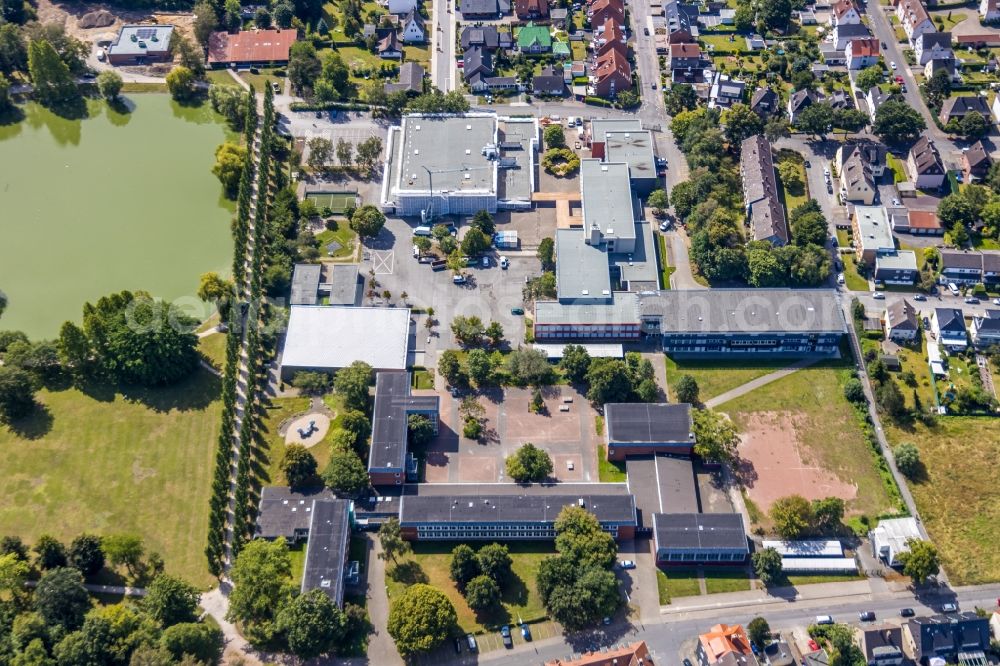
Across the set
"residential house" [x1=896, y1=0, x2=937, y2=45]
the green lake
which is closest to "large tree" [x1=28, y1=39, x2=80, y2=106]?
the green lake

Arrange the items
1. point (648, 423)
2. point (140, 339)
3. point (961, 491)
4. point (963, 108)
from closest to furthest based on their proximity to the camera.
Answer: point (961, 491), point (648, 423), point (140, 339), point (963, 108)

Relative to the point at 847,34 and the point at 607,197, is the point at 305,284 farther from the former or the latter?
the point at 847,34

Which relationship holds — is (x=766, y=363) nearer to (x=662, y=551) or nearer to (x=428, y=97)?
(x=662, y=551)

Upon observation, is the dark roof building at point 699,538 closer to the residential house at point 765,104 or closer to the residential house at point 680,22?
the residential house at point 765,104

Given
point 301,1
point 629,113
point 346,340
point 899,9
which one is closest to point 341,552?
point 346,340

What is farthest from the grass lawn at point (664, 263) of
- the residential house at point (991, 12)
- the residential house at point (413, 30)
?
the residential house at point (991, 12)

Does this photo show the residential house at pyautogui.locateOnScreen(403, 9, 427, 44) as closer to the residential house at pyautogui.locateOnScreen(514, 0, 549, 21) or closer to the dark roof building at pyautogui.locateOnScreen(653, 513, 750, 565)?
the residential house at pyautogui.locateOnScreen(514, 0, 549, 21)

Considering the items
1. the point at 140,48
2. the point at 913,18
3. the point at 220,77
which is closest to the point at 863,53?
the point at 913,18
